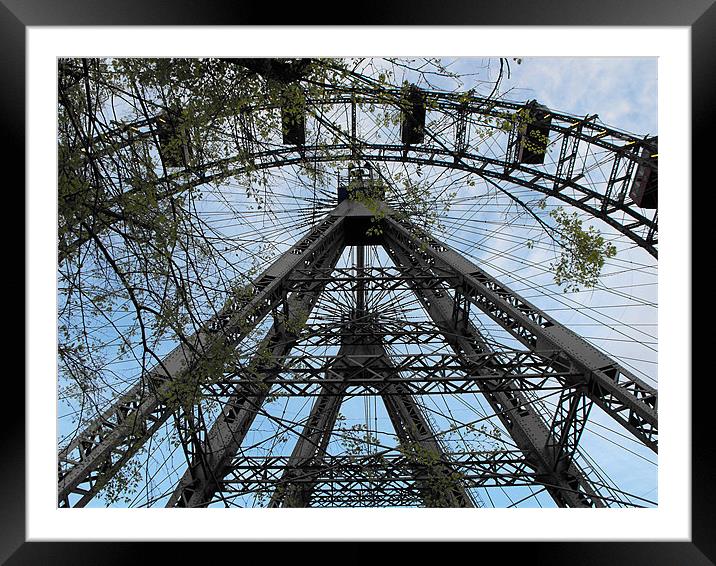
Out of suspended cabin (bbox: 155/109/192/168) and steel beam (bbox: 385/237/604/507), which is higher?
steel beam (bbox: 385/237/604/507)

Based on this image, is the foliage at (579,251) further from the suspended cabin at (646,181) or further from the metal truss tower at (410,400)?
the suspended cabin at (646,181)

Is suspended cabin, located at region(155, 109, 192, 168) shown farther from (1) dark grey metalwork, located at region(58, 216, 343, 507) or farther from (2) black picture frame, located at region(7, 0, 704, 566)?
(2) black picture frame, located at region(7, 0, 704, 566)

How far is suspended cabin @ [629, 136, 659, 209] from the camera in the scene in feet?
32.3

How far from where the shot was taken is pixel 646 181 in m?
10.2

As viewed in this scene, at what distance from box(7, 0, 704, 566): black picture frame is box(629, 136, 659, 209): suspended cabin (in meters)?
8.73

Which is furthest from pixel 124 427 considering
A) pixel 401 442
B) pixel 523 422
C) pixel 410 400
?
pixel 410 400

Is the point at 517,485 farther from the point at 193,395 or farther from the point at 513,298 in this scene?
the point at 193,395

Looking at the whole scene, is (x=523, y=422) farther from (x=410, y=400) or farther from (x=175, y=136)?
(x=175, y=136)

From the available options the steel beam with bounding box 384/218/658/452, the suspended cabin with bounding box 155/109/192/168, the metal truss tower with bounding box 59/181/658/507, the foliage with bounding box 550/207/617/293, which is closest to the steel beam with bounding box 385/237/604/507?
the metal truss tower with bounding box 59/181/658/507

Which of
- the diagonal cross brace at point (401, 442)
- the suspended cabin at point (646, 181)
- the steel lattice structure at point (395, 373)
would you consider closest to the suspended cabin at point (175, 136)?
the steel lattice structure at point (395, 373)

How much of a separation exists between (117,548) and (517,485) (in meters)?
8.11
